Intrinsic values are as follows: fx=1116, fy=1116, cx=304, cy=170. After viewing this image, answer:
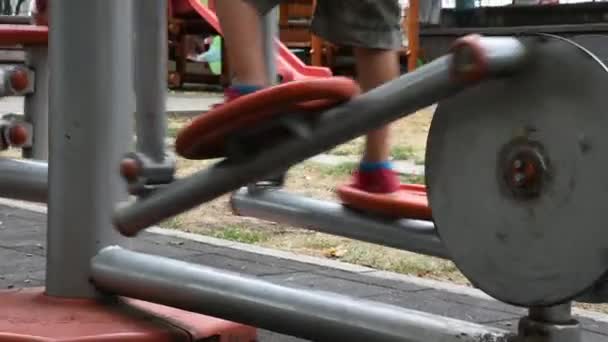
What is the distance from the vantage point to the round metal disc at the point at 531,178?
3.08 ft

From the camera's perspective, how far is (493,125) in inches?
39.9

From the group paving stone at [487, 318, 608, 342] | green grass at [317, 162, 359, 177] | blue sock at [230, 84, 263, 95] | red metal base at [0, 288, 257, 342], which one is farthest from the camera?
green grass at [317, 162, 359, 177]

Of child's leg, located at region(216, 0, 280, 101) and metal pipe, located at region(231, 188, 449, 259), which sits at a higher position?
child's leg, located at region(216, 0, 280, 101)

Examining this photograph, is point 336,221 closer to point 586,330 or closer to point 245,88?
point 245,88

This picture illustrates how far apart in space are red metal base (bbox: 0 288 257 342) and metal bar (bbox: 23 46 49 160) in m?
1.08

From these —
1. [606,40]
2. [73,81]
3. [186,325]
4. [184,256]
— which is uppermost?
[606,40]

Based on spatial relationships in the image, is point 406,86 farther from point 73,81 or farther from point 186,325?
point 73,81

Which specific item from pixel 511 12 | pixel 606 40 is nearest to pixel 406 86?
pixel 606 40

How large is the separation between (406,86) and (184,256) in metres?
1.39

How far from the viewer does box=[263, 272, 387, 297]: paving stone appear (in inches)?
78.4

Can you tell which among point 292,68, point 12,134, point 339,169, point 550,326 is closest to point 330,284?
point 12,134

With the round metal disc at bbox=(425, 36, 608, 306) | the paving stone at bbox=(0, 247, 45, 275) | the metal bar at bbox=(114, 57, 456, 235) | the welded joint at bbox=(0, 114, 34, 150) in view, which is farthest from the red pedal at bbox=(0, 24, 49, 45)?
the round metal disc at bbox=(425, 36, 608, 306)

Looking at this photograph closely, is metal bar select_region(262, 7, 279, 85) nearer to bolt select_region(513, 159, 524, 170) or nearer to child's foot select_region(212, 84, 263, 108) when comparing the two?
child's foot select_region(212, 84, 263, 108)

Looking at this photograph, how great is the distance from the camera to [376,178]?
174cm
